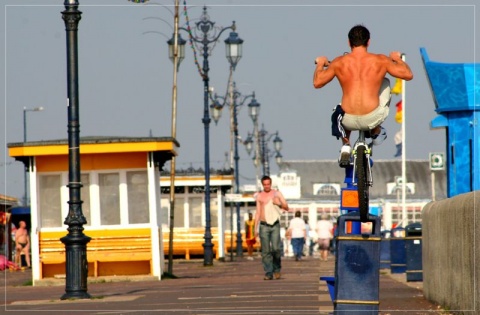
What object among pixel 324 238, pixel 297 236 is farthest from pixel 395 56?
pixel 297 236

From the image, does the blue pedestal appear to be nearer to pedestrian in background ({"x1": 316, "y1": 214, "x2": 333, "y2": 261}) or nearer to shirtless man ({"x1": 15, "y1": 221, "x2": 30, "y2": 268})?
pedestrian in background ({"x1": 316, "y1": 214, "x2": 333, "y2": 261})

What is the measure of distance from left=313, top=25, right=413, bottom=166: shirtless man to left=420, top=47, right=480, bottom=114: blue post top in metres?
13.8

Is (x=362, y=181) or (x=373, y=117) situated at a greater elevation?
(x=373, y=117)

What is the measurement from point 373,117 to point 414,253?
12.6m

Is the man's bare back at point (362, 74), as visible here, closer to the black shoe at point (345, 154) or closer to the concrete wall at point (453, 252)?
the black shoe at point (345, 154)

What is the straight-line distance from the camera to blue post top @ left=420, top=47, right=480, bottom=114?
24.1 meters

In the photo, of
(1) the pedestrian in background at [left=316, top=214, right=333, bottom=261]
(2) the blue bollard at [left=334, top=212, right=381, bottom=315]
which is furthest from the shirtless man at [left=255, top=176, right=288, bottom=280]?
(1) the pedestrian in background at [left=316, top=214, right=333, bottom=261]

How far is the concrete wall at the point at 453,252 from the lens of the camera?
12477 millimetres

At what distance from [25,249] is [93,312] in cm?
3139

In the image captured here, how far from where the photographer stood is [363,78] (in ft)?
33.6

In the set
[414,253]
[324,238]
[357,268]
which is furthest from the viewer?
[324,238]

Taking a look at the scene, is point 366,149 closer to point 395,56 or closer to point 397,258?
point 395,56

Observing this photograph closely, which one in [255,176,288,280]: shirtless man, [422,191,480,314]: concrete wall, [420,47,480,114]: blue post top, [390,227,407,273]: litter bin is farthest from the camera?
[390,227,407,273]: litter bin

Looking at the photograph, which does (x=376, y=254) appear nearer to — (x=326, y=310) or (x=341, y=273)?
(x=341, y=273)
